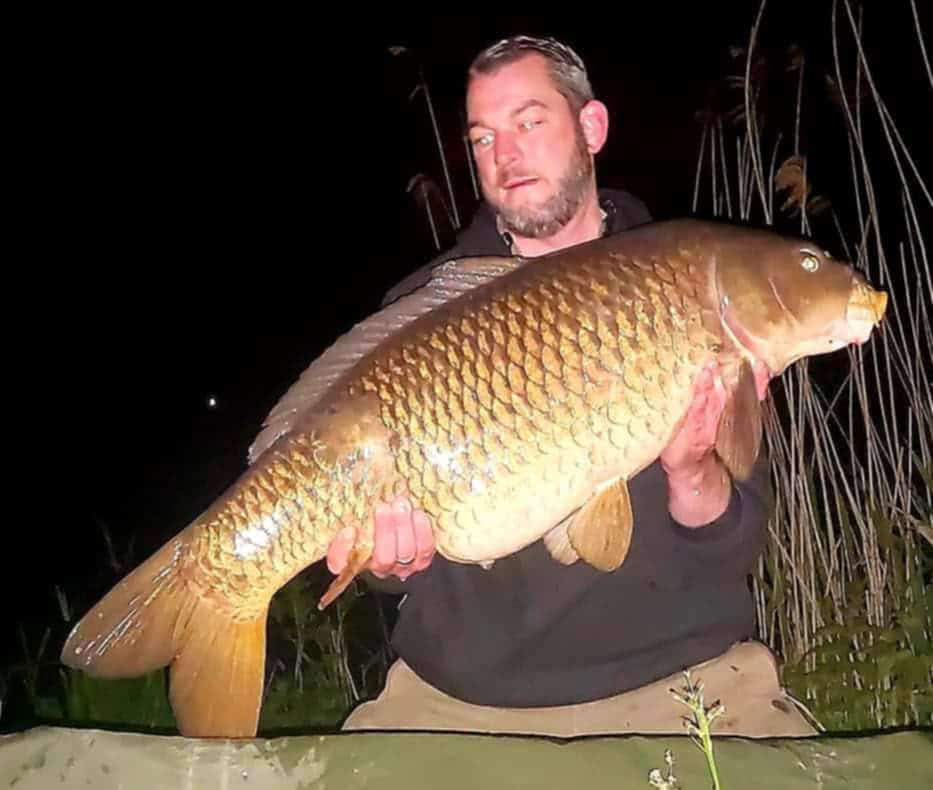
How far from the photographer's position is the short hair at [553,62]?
2135 mm

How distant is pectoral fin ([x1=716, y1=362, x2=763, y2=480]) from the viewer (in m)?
1.72

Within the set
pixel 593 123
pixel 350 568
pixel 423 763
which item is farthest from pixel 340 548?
pixel 593 123

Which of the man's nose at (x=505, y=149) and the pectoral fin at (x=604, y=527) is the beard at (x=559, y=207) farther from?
the pectoral fin at (x=604, y=527)

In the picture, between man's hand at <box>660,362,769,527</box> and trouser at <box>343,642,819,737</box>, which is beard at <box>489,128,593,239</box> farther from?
trouser at <box>343,642,819,737</box>

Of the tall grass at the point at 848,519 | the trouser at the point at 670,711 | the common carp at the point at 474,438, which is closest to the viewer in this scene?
the common carp at the point at 474,438

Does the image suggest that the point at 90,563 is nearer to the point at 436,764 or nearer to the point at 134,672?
the point at 134,672

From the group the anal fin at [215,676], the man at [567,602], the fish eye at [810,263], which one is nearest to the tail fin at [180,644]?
the anal fin at [215,676]

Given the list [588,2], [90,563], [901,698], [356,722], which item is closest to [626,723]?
[356,722]

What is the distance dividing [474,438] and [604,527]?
220 millimetres

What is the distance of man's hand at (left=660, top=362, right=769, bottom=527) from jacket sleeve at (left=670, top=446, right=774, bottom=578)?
0.02 meters

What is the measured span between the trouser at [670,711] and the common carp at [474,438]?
323 mm

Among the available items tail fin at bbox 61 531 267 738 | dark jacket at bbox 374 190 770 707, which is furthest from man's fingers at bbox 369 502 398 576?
dark jacket at bbox 374 190 770 707

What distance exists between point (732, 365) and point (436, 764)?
2.33 feet

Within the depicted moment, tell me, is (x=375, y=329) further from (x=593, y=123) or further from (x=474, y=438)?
(x=593, y=123)
